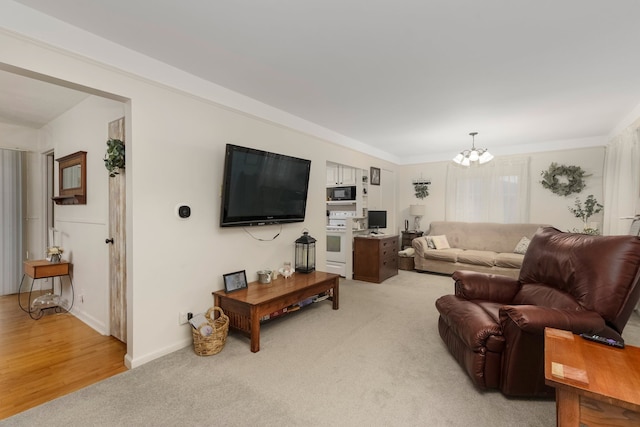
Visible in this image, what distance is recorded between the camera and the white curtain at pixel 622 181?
140 inches

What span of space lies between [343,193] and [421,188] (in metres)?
2.21

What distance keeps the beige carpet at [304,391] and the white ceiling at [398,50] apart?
2.46 m

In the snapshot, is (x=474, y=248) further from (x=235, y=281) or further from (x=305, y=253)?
(x=235, y=281)

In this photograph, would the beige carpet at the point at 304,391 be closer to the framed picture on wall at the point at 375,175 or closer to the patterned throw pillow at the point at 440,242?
the patterned throw pillow at the point at 440,242

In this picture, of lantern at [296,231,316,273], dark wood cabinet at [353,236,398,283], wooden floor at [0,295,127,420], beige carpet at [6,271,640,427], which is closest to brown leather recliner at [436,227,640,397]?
beige carpet at [6,271,640,427]

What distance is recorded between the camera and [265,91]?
292 centimetres

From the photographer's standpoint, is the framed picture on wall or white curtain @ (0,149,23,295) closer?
white curtain @ (0,149,23,295)

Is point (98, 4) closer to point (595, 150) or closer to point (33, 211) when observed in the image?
point (33, 211)

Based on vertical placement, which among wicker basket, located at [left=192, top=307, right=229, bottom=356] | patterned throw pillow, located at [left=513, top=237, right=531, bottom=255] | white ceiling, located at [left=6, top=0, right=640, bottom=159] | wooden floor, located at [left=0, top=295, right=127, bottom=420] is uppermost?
white ceiling, located at [left=6, top=0, right=640, bottom=159]

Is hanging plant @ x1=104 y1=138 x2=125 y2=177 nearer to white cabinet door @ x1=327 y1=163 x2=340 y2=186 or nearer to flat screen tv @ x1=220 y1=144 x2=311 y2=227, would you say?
flat screen tv @ x1=220 y1=144 x2=311 y2=227

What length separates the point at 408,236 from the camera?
632 cm

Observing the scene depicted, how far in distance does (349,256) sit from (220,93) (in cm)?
339

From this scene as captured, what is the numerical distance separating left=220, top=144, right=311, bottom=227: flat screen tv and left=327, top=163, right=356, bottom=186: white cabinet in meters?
1.95

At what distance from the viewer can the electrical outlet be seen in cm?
253
